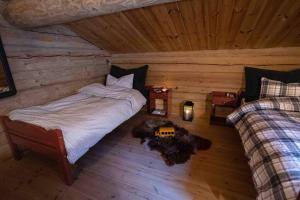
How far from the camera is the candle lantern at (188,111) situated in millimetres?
2857

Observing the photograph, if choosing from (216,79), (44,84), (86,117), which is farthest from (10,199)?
(216,79)

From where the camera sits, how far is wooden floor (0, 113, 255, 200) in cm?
150

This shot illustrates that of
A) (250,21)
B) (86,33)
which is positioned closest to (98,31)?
(86,33)

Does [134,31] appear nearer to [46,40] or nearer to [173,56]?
[173,56]

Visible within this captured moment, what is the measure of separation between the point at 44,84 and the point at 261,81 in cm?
292

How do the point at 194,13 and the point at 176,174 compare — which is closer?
the point at 176,174

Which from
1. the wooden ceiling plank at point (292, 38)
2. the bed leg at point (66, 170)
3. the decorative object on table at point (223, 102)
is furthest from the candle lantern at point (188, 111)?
the bed leg at point (66, 170)

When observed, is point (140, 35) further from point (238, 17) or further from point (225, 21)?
point (238, 17)

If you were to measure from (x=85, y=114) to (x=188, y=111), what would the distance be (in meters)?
1.69

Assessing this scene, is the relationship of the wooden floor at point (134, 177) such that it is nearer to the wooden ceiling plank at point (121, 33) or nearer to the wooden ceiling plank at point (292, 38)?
the wooden ceiling plank at point (292, 38)

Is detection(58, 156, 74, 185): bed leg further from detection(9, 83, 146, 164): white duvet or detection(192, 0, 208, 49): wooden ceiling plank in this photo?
detection(192, 0, 208, 49): wooden ceiling plank

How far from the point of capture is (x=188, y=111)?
113 inches

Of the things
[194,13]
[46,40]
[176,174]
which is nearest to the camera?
[176,174]

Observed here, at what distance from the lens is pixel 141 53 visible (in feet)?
10.7
